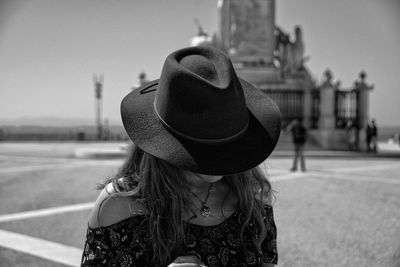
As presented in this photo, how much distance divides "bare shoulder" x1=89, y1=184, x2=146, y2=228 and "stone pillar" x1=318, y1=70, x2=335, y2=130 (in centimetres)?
2355

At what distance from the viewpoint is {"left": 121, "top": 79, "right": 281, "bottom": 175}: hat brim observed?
53.7 inches

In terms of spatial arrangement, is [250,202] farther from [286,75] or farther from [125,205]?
[286,75]

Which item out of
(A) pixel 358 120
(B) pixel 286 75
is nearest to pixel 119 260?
(A) pixel 358 120

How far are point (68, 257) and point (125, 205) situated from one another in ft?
9.63

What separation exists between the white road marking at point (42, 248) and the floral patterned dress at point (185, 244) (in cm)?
272

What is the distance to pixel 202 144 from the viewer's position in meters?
1.38

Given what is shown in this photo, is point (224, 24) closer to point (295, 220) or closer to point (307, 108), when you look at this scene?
point (307, 108)

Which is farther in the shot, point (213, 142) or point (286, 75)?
point (286, 75)

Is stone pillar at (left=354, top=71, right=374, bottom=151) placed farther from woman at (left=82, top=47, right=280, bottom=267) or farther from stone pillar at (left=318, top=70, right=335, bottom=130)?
woman at (left=82, top=47, right=280, bottom=267)

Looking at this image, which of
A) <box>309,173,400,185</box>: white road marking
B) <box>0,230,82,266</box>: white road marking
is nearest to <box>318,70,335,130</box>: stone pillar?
<box>309,173,400,185</box>: white road marking

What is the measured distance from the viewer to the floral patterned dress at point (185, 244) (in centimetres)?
142

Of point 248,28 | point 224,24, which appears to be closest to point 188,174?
point 248,28

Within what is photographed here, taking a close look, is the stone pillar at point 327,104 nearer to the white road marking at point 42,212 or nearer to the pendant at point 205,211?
the white road marking at point 42,212

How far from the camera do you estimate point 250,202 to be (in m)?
1.62
